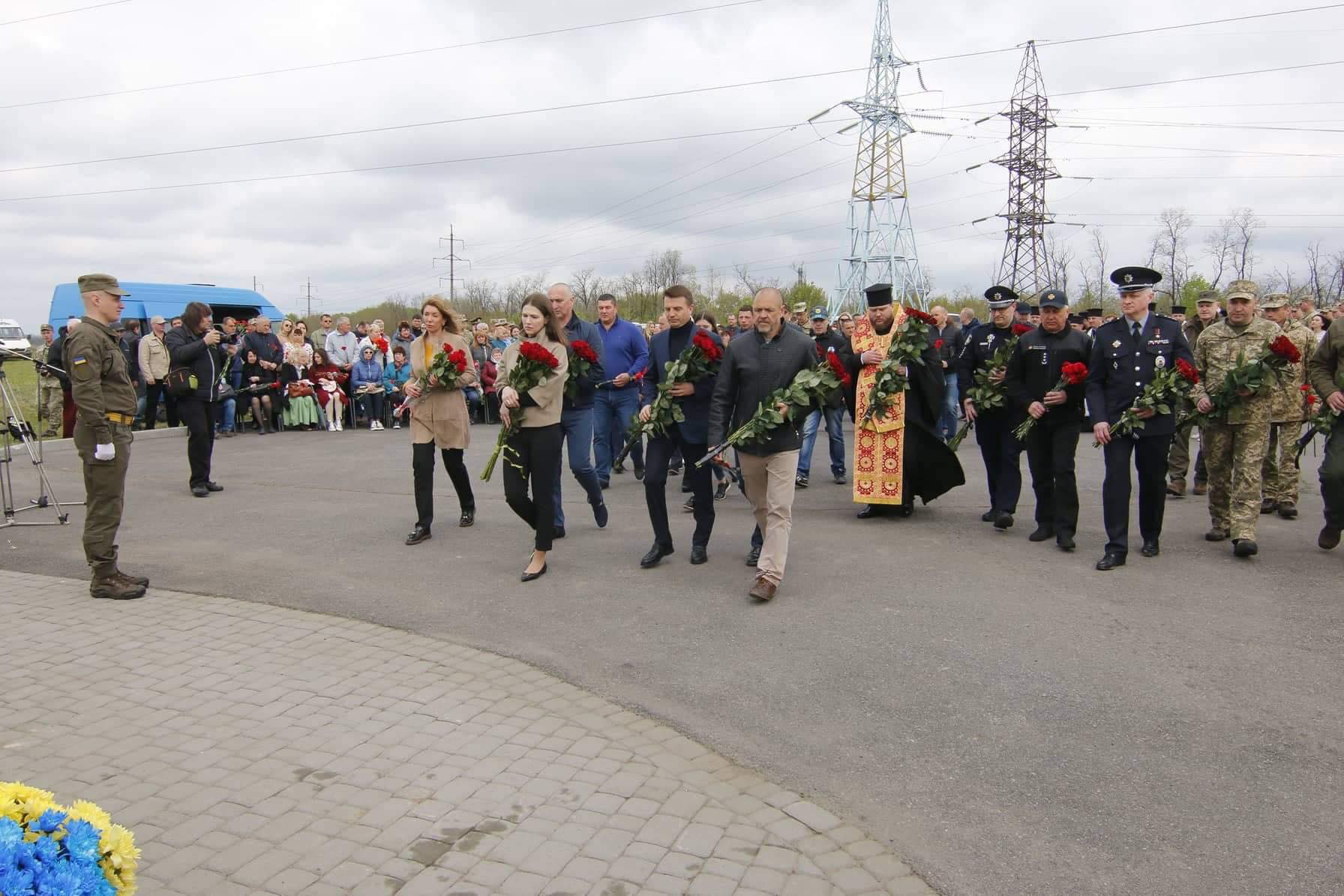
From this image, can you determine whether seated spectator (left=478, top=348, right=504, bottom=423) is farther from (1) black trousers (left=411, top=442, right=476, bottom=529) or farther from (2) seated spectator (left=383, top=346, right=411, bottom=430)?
(1) black trousers (left=411, top=442, right=476, bottom=529)

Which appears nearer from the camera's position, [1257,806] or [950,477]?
[1257,806]

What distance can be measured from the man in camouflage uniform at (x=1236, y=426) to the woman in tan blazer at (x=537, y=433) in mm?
5468

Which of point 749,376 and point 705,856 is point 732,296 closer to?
point 749,376

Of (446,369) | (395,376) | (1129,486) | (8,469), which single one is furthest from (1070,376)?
(395,376)

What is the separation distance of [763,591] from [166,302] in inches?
884

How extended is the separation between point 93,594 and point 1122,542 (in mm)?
7771

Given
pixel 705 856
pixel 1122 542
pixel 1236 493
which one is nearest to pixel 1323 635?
pixel 1122 542

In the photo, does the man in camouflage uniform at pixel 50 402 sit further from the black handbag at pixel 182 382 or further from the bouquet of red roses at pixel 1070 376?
the bouquet of red roses at pixel 1070 376

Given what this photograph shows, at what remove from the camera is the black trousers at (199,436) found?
431 inches

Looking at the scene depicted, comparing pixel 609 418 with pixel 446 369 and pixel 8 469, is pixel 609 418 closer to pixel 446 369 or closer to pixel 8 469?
pixel 446 369

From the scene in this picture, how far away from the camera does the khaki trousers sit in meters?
6.73

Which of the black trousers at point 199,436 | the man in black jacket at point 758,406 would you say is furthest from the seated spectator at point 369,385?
the man in black jacket at point 758,406

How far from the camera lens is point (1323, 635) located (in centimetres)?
598

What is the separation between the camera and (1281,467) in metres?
10.0
